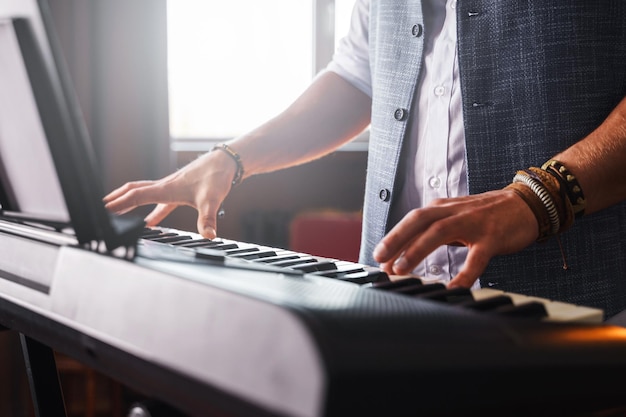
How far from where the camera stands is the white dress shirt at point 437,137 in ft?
3.98

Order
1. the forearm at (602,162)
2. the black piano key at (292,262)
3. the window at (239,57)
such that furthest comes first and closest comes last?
the window at (239,57)
the forearm at (602,162)
the black piano key at (292,262)

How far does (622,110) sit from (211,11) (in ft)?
12.0

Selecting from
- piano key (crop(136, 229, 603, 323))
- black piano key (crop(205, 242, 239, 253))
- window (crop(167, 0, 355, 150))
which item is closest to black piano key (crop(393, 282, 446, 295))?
piano key (crop(136, 229, 603, 323))

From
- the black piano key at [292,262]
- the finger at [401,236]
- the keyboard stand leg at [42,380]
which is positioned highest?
the finger at [401,236]

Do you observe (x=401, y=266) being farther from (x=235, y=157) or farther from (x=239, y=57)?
(x=239, y=57)

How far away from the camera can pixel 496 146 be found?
1.14 meters

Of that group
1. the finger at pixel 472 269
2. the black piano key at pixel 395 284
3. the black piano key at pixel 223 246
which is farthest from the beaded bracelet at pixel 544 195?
the black piano key at pixel 223 246

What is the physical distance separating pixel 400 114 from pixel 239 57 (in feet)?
10.9

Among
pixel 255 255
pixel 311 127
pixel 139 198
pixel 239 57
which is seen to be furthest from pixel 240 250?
pixel 239 57

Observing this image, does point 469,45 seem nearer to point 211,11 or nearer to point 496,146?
point 496,146

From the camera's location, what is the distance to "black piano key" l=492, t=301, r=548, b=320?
1.73ft

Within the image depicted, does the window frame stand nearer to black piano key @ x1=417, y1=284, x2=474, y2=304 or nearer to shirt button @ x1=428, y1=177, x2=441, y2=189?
shirt button @ x1=428, y1=177, x2=441, y2=189

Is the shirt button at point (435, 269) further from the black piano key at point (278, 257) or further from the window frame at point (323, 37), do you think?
the window frame at point (323, 37)

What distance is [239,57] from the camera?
175 inches
